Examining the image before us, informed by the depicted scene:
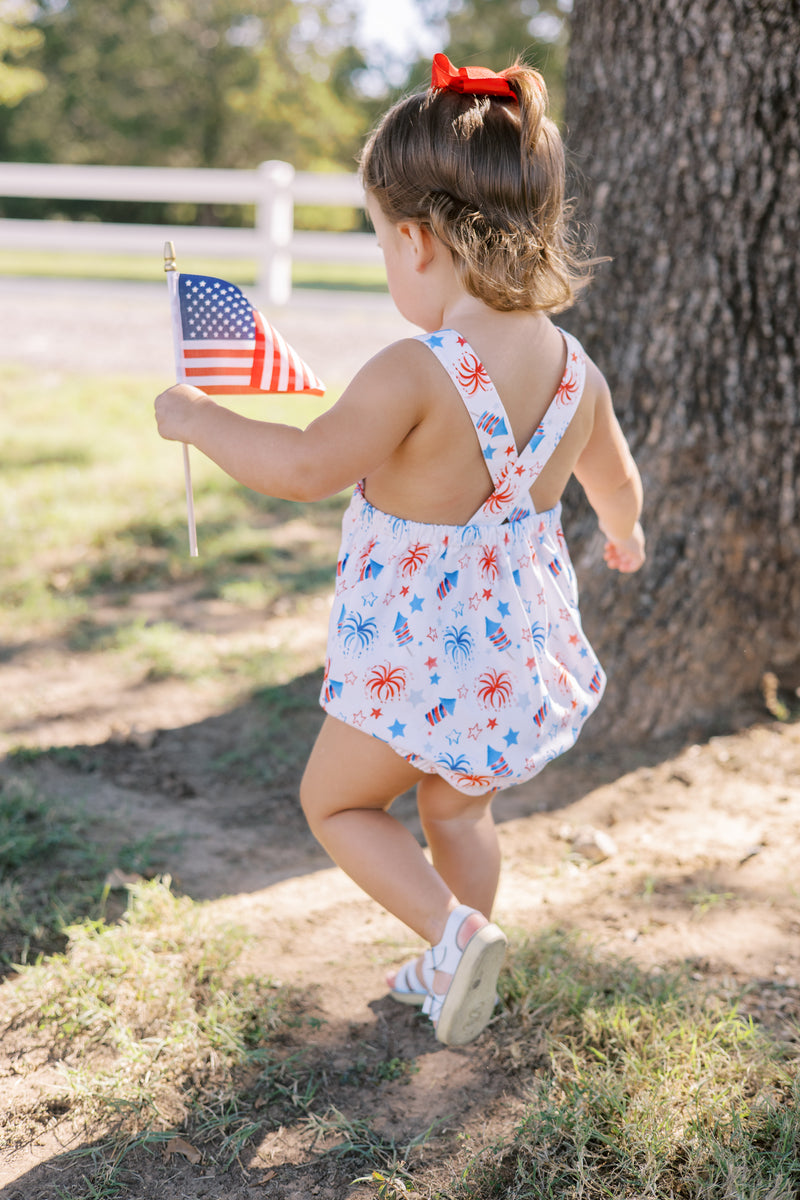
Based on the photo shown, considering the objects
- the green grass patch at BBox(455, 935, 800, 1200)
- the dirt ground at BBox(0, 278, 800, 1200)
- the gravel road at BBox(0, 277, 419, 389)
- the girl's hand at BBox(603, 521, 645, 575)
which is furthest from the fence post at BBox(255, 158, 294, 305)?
the green grass patch at BBox(455, 935, 800, 1200)

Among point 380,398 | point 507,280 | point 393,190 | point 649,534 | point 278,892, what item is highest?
point 393,190

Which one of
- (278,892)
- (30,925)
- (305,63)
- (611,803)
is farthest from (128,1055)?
(305,63)

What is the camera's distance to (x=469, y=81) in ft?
6.00

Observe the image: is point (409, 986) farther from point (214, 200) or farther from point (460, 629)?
point (214, 200)

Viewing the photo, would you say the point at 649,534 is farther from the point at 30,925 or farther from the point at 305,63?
the point at 305,63

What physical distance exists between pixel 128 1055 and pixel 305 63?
131ft

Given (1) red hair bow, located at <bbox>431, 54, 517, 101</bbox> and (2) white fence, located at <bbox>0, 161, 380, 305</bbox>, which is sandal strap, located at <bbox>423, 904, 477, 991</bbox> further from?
(2) white fence, located at <bbox>0, 161, 380, 305</bbox>

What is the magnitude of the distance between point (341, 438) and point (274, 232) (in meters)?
9.34

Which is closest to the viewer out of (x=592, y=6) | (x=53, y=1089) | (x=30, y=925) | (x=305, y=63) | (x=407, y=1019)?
(x=53, y=1089)

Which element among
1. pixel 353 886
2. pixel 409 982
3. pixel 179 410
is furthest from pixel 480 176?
pixel 353 886

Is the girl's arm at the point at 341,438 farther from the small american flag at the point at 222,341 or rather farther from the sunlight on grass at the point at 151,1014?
the sunlight on grass at the point at 151,1014

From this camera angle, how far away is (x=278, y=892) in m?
2.69

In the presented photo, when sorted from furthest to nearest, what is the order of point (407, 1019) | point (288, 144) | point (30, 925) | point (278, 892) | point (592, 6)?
1. point (288, 144)
2. point (592, 6)
3. point (278, 892)
4. point (30, 925)
5. point (407, 1019)

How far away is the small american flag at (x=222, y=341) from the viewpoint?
77.5 inches
